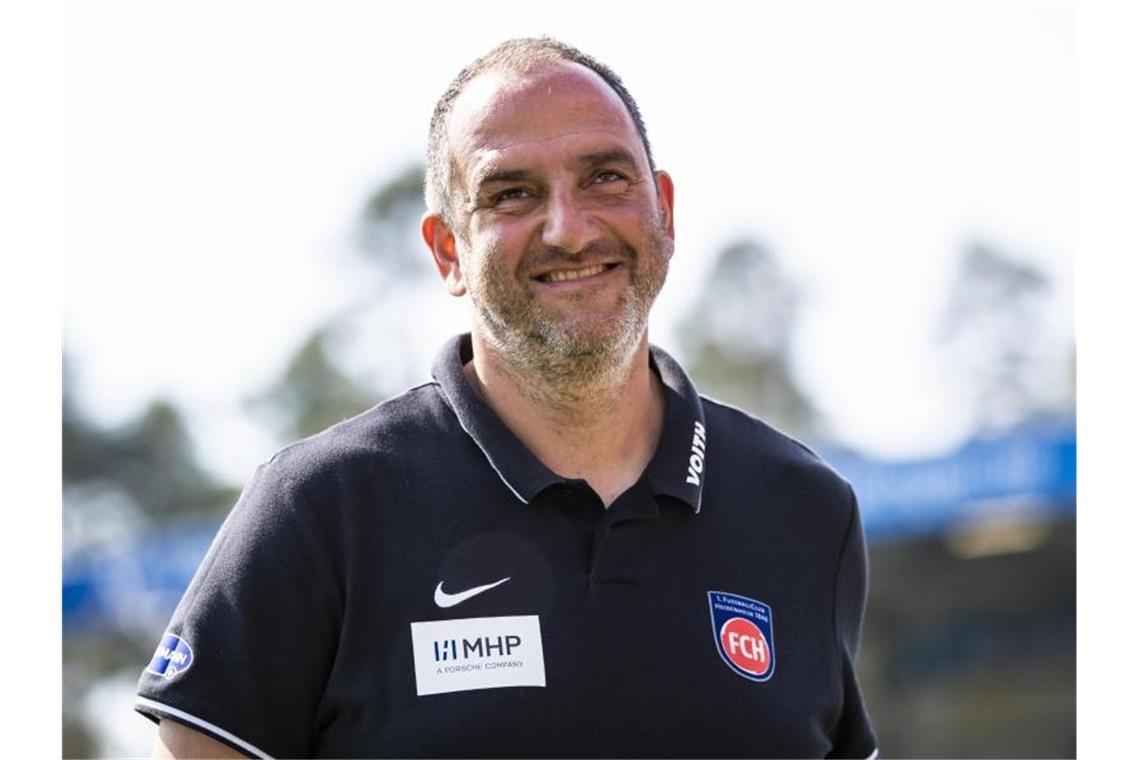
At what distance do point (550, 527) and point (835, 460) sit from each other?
1439 cm

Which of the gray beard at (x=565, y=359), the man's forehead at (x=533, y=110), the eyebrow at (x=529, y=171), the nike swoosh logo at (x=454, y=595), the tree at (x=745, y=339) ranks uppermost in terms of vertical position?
the man's forehead at (x=533, y=110)

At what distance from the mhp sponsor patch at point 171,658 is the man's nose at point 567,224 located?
977 millimetres

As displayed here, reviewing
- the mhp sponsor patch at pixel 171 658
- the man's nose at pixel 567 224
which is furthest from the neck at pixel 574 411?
the mhp sponsor patch at pixel 171 658

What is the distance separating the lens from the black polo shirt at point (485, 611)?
273cm

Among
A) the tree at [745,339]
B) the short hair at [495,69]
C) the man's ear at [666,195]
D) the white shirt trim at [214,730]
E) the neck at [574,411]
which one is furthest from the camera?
the tree at [745,339]

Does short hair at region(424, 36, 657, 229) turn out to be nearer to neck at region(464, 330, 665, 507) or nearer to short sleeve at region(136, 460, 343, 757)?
neck at region(464, 330, 665, 507)

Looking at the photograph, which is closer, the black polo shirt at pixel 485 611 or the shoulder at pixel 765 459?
the black polo shirt at pixel 485 611

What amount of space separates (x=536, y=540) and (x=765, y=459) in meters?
0.61

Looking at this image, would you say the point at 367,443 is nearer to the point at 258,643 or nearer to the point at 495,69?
the point at 258,643

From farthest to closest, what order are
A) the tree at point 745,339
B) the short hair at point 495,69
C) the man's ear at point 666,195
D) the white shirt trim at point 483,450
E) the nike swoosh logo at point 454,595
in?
the tree at point 745,339
the man's ear at point 666,195
the short hair at point 495,69
the white shirt trim at point 483,450
the nike swoosh logo at point 454,595

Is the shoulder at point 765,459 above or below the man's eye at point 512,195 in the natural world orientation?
below

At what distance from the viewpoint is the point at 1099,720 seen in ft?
11.1

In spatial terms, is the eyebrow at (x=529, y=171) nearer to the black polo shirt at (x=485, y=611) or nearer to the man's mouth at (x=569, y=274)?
the man's mouth at (x=569, y=274)

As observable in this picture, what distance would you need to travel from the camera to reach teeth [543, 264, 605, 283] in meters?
2.96
